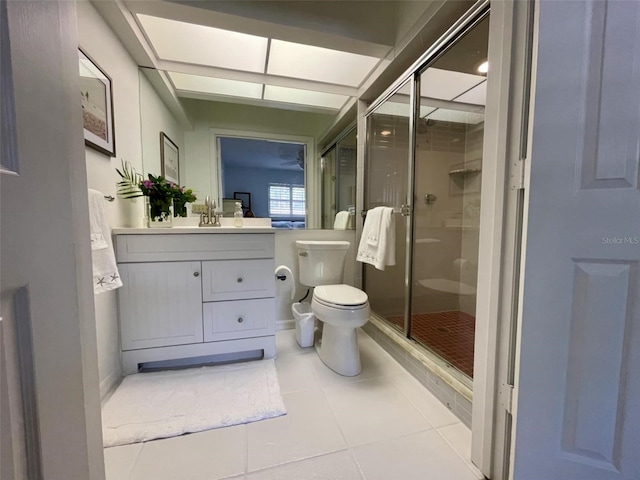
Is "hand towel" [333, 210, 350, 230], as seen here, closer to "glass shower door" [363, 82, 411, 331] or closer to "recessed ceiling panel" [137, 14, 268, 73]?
"glass shower door" [363, 82, 411, 331]

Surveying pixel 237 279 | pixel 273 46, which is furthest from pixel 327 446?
pixel 273 46

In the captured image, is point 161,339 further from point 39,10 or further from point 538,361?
point 538,361

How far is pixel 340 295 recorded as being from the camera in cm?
158

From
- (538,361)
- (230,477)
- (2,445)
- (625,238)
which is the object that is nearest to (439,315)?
(538,361)

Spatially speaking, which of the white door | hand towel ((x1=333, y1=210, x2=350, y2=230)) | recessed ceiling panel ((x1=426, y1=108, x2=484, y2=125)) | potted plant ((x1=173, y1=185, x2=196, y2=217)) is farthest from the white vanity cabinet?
recessed ceiling panel ((x1=426, y1=108, x2=484, y2=125))

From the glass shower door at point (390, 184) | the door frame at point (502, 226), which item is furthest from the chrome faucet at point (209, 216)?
the door frame at point (502, 226)

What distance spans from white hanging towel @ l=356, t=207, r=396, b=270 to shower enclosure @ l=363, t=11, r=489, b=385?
120mm

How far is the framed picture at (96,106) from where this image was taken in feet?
3.76

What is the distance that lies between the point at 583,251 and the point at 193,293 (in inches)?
66.3

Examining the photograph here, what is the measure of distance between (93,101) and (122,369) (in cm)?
140

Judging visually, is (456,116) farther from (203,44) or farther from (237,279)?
(237,279)

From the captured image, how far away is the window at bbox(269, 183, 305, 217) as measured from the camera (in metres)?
2.11

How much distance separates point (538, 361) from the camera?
2.52 ft

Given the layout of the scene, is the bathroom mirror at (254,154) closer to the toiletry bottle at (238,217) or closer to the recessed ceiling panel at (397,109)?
the toiletry bottle at (238,217)
